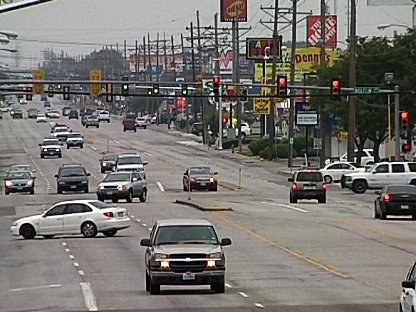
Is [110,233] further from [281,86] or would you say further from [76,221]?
[281,86]

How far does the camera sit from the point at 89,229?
42.3m

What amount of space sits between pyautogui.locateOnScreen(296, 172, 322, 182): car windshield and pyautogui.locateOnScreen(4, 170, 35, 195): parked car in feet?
55.5

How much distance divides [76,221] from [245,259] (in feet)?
32.8

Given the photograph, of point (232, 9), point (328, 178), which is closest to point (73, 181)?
point (328, 178)

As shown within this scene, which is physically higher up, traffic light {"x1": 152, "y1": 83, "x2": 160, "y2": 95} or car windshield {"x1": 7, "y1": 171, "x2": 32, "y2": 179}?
traffic light {"x1": 152, "y1": 83, "x2": 160, "y2": 95}

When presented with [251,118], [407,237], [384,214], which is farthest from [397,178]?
[251,118]

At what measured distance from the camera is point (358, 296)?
24688mm

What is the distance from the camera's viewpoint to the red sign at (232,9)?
14188cm

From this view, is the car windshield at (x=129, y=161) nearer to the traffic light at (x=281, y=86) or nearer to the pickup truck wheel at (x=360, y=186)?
the pickup truck wheel at (x=360, y=186)

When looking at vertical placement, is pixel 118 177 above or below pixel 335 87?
below

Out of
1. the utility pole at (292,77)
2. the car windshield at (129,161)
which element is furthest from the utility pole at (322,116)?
the car windshield at (129,161)

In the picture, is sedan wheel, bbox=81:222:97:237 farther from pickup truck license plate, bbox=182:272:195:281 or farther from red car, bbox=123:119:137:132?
red car, bbox=123:119:137:132

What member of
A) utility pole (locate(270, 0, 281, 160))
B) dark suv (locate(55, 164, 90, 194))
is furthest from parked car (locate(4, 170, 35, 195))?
utility pole (locate(270, 0, 281, 160))

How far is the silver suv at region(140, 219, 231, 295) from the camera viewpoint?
24.5 metres
